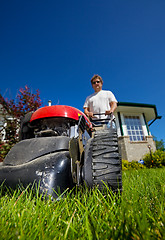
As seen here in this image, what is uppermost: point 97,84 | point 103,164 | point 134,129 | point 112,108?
point 134,129

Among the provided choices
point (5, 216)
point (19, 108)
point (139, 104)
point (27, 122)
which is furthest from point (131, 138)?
point (5, 216)

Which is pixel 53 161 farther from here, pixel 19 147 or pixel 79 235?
pixel 79 235

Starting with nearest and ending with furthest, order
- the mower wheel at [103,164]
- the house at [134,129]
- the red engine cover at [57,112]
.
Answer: the mower wheel at [103,164] < the red engine cover at [57,112] < the house at [134,129]

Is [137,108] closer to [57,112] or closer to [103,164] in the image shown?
[57,112]

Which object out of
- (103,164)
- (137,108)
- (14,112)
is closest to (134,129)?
(137,108)

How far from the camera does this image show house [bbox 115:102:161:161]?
11281 millimetres

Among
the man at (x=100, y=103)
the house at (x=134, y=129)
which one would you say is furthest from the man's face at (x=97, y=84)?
the house at (x=134, y=129)

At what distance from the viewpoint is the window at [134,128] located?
12.4 m

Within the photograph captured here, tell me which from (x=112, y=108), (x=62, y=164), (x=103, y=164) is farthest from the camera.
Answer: (x=112, y=108)

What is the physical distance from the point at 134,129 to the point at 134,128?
0.11 metres

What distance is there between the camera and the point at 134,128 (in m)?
12.8

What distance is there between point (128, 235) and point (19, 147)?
1.36 meters

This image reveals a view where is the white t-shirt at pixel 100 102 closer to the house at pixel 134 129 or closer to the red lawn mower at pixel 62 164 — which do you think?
the red lawn mower at pixel 62 164

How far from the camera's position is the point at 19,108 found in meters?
5.39
